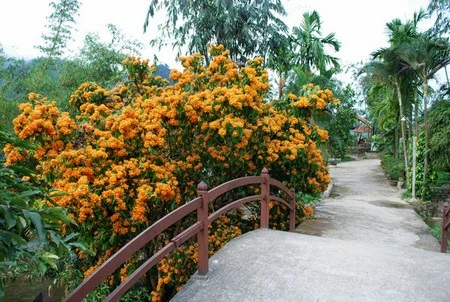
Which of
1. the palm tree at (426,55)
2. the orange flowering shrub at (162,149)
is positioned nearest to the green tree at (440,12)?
the palm tree at (426,55)

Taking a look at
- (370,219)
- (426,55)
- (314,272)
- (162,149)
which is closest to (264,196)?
(162,149)

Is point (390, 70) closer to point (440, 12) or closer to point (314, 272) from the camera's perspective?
point (440, 12)

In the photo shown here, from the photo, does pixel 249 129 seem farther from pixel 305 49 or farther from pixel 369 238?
pixel 305 49

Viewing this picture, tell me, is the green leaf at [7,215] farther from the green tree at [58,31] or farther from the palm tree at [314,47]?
the palm tree at [314,47]

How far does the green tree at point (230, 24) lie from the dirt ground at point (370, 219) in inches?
206

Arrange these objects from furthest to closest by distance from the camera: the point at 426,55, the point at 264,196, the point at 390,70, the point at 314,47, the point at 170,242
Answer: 1. the point at 314,47
2. the point at 390,70
3. the point at 426,55
4. the point at 264,196
5. the point at 170,242

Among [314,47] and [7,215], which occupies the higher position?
[314,47]

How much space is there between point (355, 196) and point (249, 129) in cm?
927

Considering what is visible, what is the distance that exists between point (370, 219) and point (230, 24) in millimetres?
6480

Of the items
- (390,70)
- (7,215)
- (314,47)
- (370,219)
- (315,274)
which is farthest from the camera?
(314,47)

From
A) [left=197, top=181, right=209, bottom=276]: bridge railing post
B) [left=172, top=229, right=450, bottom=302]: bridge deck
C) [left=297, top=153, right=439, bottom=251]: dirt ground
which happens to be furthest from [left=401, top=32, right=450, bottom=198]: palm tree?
[left=197, top=181, right=209, bottom=276]: bridge railing post

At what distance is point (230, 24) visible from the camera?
11328 millimetres

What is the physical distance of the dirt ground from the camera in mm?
7749

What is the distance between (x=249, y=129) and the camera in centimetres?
561
